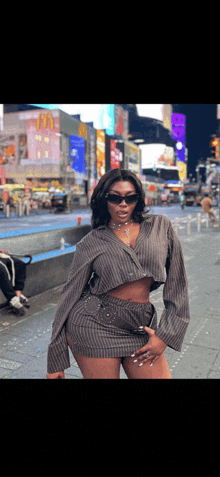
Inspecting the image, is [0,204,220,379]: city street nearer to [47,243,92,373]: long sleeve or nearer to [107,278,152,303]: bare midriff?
[47,243,92,373]: long sleeve

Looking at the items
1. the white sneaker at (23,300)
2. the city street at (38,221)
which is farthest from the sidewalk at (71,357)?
the city street at (38,221)

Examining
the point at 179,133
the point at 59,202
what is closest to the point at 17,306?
the point at 59,202

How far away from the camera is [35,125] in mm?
48250

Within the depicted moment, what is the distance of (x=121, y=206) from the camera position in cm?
209

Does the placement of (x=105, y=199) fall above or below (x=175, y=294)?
above

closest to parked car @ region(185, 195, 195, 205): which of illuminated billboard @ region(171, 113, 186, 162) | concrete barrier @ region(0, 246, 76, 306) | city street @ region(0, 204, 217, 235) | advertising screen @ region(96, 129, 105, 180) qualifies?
advertising screen @ region(96, 129, 105, 180)

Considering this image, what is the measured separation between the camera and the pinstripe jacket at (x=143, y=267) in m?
2.01

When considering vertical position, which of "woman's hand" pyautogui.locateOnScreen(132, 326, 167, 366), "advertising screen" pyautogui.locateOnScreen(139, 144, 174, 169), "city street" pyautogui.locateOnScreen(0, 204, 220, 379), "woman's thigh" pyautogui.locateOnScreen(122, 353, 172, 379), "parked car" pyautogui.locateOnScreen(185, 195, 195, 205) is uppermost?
"advertising screen" pyautogui.locateOnScreen(139, 144, 174, 169)

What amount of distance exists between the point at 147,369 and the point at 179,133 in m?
149

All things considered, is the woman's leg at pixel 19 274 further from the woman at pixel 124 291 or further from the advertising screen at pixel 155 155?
the advertising screen at pixel 155 155

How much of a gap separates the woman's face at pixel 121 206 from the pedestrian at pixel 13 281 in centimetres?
330

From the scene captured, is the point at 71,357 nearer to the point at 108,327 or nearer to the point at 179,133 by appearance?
the point at 108,327

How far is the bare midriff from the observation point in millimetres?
2061
